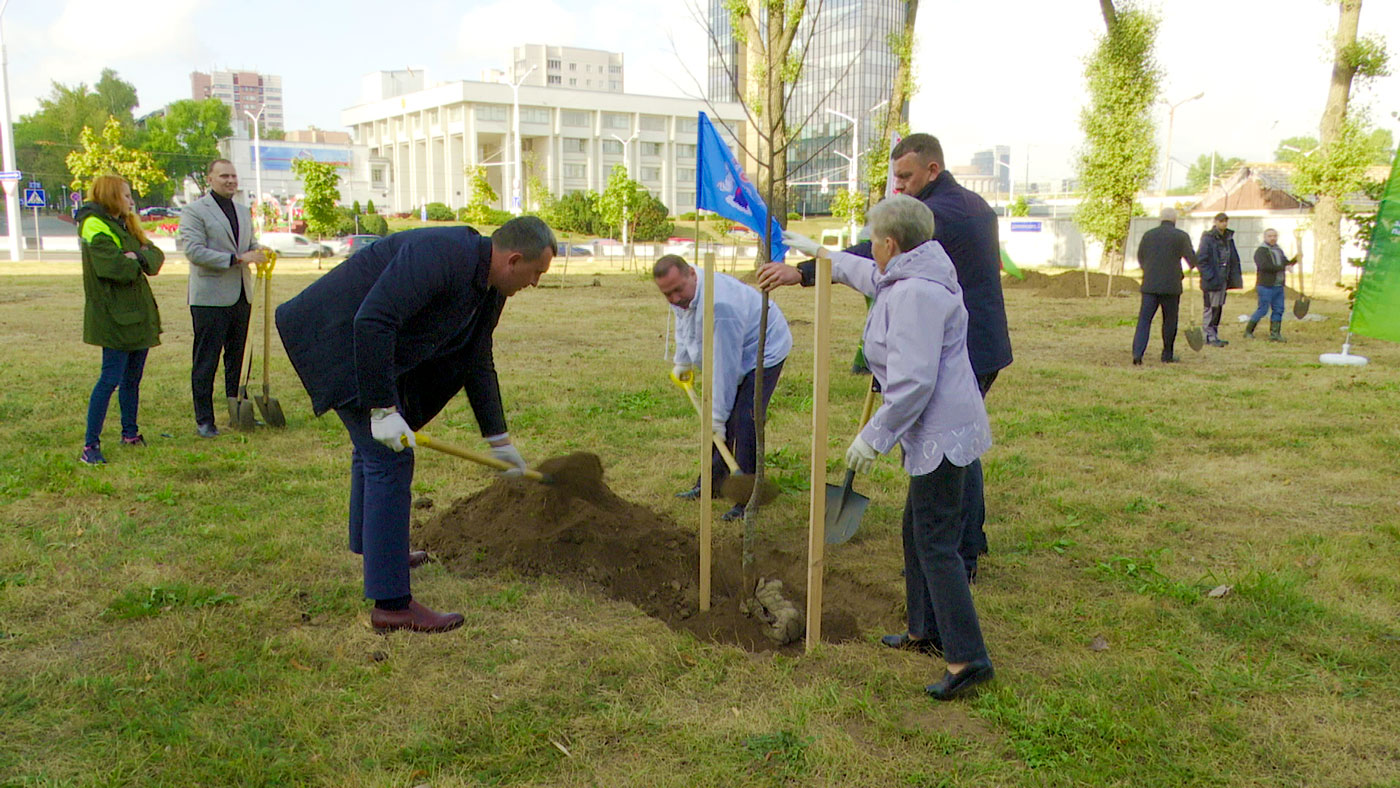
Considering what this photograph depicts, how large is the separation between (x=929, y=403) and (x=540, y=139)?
91667 mm

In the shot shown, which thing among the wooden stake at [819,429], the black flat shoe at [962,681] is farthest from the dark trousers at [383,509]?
the black flat shoe at [962,681]

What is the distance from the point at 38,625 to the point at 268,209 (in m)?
53.8

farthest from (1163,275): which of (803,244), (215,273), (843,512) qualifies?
(215,273)

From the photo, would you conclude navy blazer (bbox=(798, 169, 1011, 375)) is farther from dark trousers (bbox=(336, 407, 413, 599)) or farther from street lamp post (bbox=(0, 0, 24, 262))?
street lamp post (bbox=(0, 0, 24, 262))

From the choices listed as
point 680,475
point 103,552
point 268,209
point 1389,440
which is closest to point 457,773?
point 103,552

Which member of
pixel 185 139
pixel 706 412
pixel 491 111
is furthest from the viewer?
pixel 491 111

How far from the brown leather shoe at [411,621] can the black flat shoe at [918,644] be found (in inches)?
66.6

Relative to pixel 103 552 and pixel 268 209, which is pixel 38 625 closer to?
pixel 103 552

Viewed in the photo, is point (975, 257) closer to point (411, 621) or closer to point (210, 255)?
point (411, 621)

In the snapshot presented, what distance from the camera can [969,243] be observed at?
393 cm

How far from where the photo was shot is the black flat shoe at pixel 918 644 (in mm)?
3494

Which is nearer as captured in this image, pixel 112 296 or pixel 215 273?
pixel 112 296

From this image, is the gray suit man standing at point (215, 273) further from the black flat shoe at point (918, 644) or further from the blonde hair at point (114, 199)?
the black flat shoe at point (918, 644)

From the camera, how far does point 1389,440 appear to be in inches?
262
